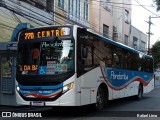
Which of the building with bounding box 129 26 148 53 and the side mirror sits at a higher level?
the building with bounding box 129 26 148 53

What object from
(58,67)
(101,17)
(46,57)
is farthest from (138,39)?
(58,67)

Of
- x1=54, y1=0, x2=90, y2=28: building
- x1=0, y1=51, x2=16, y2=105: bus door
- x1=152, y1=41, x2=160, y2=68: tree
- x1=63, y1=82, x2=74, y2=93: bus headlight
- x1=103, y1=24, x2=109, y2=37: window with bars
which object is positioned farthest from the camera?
x1=152, y1=41, x2=160, y2=68: tree

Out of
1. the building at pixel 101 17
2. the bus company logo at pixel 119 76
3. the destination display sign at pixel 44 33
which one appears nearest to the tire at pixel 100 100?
the bus company logo at pixel 119 76

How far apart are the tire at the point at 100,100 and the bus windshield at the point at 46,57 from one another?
2.35 m

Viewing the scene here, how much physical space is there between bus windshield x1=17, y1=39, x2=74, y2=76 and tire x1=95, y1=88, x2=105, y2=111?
2.35 meters

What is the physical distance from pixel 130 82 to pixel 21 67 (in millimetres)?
7234

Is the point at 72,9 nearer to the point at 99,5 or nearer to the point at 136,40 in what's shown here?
the point at 99,5

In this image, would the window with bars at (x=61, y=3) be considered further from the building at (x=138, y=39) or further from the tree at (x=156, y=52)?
the tree at (x=156, y=52)

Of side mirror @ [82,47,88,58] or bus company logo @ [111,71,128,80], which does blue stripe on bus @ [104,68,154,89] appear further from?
side mirror @ [82,47,88,58]

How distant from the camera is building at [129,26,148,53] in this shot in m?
46.6

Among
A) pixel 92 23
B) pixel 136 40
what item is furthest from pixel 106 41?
pixel 136 40

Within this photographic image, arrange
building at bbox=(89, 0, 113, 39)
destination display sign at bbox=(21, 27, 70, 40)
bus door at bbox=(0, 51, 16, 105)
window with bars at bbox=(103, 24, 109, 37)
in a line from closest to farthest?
destination display sign at bbox=(21, 27, 70, 40) < bus door at bbox=(0, 51, 16, 105) < building at bbox=(89, 0, 113, 39) < window with bars at bbox=(103, 24, 109, 37)

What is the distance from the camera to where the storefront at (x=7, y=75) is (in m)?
14.2

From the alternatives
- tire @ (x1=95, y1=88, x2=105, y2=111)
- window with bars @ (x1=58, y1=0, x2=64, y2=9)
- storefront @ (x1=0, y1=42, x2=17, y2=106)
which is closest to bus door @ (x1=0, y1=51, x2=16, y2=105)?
storefront @ (x1=0, y1=42, x2=17, y2=106)
